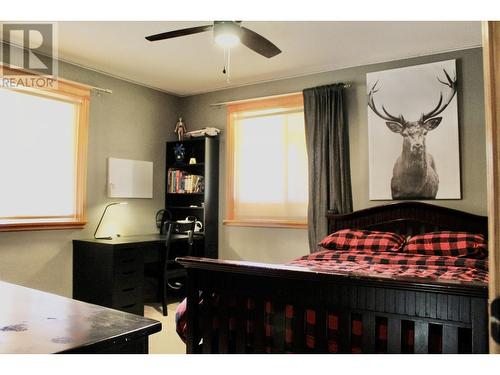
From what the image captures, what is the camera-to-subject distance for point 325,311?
1.59 metres

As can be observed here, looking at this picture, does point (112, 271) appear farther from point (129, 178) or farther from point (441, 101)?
point (441, 101)

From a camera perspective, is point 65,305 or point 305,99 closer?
point 65,305

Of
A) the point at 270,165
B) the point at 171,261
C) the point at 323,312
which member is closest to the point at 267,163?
the point at 270,165

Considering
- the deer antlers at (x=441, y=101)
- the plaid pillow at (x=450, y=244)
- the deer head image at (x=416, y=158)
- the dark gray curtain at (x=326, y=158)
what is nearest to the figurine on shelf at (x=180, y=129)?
the dark gray curtain at (x=326, y=158)

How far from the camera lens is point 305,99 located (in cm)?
425

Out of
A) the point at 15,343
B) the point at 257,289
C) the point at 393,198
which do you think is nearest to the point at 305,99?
the point at 393,198

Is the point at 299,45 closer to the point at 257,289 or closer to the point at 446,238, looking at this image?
the point at 446,238

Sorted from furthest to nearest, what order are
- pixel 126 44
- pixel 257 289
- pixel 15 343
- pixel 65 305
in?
pixel 126 44 < pixel 257 289 < pixel 65 305 < pixel 15 343

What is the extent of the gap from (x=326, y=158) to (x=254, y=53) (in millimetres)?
1220

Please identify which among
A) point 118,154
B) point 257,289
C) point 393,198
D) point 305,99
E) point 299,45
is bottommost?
point 257,289
